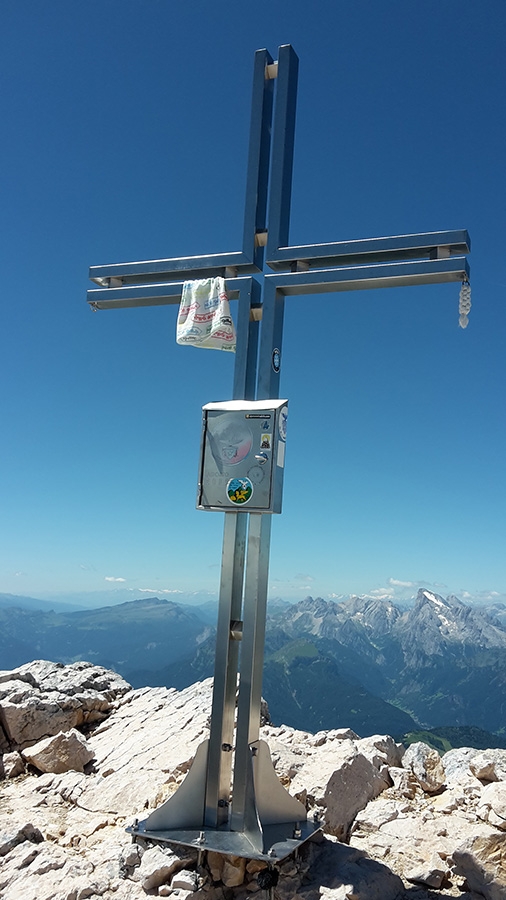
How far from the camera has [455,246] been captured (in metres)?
4.63

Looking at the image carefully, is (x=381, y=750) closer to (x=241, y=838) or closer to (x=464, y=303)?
(x=241, y=838)

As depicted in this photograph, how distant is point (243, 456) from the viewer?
4.62 m

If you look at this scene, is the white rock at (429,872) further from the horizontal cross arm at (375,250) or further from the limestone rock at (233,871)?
the horizontal cross arm at (375,250)

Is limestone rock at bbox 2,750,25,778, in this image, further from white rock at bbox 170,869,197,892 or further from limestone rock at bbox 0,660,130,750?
white rock at bbox 170,869,197,892

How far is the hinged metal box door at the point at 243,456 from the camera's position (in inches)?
179

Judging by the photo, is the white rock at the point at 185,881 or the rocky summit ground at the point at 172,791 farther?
the rocky summit ground at the point at 172,791

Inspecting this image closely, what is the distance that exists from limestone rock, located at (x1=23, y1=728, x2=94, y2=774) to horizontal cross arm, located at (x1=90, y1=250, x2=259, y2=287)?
4.63 metres

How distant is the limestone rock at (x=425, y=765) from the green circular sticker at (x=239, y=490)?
10.9ft

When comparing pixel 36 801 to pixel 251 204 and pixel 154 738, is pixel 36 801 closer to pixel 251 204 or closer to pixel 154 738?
pixel 154 738

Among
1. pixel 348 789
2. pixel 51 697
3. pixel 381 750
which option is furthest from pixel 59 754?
pixel 381 750

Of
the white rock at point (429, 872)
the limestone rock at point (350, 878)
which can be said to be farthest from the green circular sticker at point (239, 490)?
the white rock at point (429, 872)

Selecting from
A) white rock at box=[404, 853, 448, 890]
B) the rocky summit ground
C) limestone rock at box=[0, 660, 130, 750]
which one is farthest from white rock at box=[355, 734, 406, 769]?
limestone rock at box=[0, 660, 130, 750]

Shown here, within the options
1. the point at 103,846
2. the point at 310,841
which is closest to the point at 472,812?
the point at 310,841

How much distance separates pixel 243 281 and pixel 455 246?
66.6 inches
